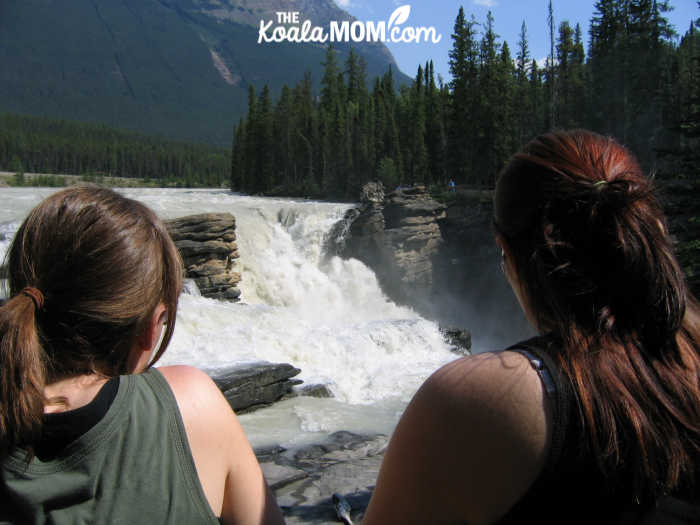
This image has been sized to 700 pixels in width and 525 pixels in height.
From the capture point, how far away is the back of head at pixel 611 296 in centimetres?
113

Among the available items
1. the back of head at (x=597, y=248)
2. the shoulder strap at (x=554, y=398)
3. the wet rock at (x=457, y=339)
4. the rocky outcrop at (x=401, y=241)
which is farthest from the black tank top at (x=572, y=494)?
the rocky outcrop at (x=401, y=241)

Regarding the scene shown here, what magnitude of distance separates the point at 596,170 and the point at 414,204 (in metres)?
28.9

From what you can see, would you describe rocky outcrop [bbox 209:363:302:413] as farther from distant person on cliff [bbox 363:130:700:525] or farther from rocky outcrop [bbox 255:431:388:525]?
distant person on cliff [bbox 363:130:700:525]

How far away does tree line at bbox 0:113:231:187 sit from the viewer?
3297 inches

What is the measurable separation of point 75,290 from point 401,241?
1120 inches

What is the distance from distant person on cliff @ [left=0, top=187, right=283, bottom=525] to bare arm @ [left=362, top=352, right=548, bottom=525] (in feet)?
1.89

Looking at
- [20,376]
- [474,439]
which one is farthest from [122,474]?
[474,439]

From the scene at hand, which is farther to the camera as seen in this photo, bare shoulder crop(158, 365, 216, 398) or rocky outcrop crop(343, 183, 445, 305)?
rocky outcrop crop(343, 183, 445, 305)

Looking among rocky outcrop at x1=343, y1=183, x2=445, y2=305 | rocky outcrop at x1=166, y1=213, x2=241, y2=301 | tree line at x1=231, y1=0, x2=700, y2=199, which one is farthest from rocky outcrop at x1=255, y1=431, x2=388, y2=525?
tree line at x1=231, y1=0, x2=700, y2=199

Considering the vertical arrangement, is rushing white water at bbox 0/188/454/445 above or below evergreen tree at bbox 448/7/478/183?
below

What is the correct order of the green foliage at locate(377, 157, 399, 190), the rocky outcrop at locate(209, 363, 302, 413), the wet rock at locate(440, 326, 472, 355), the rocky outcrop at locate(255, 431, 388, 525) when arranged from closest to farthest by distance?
the rocky outcrop at locate(255, 431, 388, 525) → the rocky outcrop at locate(209, 363, 302, 413) → the wet rock at locate(440, 326, 472, 355) → the green foliage at locate(377, 157, 399, 190)

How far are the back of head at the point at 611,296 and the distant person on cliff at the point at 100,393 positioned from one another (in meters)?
0.91

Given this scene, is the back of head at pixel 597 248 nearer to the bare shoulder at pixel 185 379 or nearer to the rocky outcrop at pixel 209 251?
the bare shoulder at pixel 185 379

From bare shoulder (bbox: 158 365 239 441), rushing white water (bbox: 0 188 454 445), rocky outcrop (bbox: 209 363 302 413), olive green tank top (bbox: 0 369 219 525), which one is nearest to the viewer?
olive green tank top (bbox: 0 369 219 525)
